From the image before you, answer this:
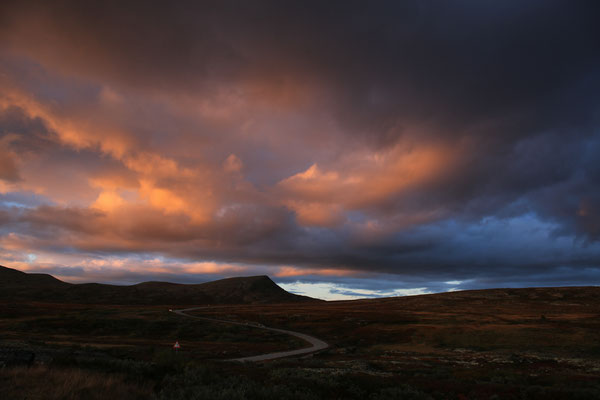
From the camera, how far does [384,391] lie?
15289 mm

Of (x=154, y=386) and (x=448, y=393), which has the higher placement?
(x=154, y=386)

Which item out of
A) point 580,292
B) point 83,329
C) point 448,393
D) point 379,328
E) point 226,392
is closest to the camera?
point 226,392

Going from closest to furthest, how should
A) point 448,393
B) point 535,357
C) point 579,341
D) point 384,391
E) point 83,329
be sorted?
point 384,391, point 448,393, point 535,357, point 579,341, point 83,329

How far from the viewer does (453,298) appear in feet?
563

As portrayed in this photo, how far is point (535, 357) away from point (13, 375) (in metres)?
51.8

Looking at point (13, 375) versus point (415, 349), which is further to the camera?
point (415, 349)

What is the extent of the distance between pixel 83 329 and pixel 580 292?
8183 inches

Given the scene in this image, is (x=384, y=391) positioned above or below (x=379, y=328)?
above

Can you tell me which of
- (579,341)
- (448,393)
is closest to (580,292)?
(579,341)

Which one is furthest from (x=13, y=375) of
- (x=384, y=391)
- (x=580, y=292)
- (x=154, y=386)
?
(x=580, y=292)

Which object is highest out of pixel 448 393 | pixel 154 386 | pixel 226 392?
pixel 226 392

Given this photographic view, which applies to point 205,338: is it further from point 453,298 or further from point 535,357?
point 453,298

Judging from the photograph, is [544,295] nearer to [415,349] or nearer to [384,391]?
[415,349]

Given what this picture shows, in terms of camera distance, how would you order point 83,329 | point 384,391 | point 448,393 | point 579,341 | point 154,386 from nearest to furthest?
point 154,386
point 384,391
point 448,393
point 579,341
point 83,329
